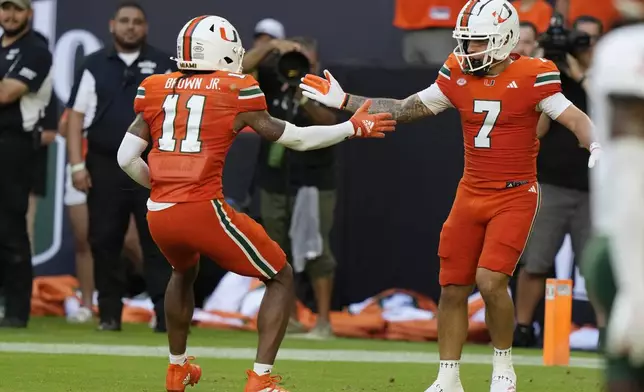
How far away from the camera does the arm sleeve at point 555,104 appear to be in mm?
6910

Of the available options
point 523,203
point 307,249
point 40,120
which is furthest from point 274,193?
point 523,203

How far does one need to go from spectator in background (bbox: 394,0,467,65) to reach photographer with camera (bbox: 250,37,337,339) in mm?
1278

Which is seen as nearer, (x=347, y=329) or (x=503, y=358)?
(x=503, y=358)

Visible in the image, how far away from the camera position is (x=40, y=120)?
10812mm

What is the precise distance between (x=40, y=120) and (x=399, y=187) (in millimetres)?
3003

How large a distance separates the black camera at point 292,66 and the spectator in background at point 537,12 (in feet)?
7.25

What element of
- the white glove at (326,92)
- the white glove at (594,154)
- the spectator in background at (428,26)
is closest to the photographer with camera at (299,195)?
the spectator in background at (428,26)

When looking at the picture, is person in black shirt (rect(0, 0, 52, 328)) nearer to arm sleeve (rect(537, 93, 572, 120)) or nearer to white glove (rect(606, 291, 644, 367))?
arm sleeve (rect(537, 93, 572, 120))

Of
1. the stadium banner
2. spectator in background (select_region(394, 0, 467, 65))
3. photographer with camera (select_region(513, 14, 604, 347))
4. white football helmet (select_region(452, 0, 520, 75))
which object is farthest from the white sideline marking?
spectator in background (select_region(394, 0, 467, 65))

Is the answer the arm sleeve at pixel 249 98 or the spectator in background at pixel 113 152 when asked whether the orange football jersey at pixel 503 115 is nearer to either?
the arm sleeve at pixel 249 98

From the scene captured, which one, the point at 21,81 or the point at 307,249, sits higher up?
the point at 21,81

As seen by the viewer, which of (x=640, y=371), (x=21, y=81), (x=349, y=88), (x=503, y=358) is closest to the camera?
(x=640, y=371)

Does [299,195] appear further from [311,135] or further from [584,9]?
[311,135]

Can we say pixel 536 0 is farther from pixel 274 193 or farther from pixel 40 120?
pixel 40 120
